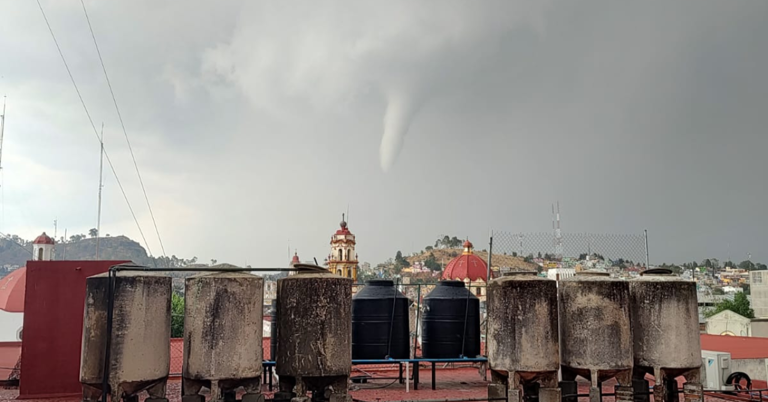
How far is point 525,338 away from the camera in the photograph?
29.1ft

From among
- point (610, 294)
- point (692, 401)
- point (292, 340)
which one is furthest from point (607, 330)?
point (292, 340)

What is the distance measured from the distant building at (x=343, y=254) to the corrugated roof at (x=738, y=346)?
3497 cm

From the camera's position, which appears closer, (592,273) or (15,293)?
(592,273)

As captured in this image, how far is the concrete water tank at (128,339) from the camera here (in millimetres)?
7664

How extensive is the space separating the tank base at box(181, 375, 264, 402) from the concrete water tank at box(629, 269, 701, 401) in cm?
641

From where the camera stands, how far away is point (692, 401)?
935 centimetres

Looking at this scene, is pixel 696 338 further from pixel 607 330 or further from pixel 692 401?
pixel 607 330

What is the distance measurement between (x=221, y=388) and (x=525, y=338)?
472 cm

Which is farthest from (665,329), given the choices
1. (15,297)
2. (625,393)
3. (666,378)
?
(15,297)

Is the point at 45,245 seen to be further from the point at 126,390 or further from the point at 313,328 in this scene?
the point at 313,328

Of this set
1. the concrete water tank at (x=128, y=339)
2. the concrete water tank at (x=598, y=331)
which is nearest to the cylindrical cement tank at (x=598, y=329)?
the concrete water tank at (x=598, y=331)

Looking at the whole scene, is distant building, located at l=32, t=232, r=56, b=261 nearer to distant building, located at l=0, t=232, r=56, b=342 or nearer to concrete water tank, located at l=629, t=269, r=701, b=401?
distant building, located at l=0, t=232, r=56, b=342

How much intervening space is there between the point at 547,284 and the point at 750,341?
42.0 ft

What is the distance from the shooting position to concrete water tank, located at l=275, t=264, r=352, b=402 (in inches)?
321
